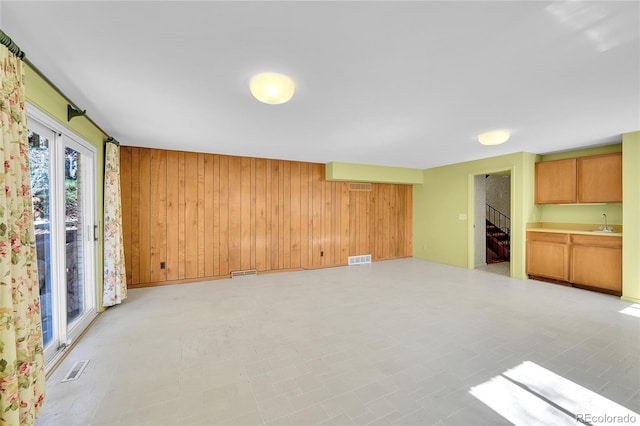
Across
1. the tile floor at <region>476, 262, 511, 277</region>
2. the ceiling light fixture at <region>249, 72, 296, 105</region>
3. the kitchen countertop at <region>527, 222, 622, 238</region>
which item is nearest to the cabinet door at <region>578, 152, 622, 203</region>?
the kitchen countertop at <region>527, 222, 622, 238</region>

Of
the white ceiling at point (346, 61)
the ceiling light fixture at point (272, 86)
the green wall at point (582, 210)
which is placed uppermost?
the white ceiling at point (346, 61)

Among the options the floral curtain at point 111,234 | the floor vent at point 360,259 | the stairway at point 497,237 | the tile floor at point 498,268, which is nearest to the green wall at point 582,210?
the tile floor at point 498,268

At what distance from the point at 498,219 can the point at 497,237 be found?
1042mm

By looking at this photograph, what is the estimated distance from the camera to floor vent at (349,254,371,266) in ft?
20.3

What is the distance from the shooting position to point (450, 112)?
108 inches

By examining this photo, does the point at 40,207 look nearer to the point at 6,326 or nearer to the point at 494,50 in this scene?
the point at 6,326

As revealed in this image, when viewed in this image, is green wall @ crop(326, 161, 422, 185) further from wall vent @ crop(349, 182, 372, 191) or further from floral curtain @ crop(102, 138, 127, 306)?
floral curtain @ crop(102, 138, 127, 306)

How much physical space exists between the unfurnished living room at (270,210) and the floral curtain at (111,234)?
2cm

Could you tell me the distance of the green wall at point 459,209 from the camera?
185 inches

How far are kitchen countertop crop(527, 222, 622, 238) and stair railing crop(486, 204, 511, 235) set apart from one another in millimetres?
2952

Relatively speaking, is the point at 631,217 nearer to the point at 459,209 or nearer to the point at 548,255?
the point at 548,255

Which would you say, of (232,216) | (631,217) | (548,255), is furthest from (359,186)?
(631,217)

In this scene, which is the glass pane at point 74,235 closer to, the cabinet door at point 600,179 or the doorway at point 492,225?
the doorway at point 492,225

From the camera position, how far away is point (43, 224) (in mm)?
2252
